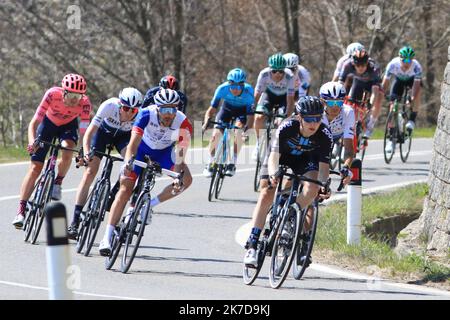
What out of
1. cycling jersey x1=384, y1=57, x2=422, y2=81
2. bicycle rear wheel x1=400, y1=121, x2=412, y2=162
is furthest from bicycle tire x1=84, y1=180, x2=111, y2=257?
bicycle rear wheel x1=400, y1=121, x2=412, y2=162

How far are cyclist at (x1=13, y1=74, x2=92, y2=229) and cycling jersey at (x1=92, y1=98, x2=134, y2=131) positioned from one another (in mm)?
364

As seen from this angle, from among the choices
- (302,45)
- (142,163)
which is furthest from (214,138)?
(302,45)

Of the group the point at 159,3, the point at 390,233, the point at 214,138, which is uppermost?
the point at 159,3

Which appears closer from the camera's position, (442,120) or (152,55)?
(442,120)

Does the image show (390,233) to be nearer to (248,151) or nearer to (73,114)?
(73,114)

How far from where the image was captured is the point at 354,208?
1291 cm

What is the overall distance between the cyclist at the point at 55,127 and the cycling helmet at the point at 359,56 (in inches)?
225

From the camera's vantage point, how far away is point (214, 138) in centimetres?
1761

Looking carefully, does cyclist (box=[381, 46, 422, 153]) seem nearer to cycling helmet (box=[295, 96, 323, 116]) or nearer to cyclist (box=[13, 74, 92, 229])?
cyclist (box=[13, 74, 92, 229])

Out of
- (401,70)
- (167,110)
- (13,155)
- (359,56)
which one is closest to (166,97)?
(167,110)

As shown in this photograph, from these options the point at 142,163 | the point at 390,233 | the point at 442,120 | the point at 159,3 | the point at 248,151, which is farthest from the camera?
the point at 159,3

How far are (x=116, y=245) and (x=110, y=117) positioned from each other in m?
2.09

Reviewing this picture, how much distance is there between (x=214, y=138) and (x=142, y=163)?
236 inches

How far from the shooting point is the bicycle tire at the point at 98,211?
12.4m
